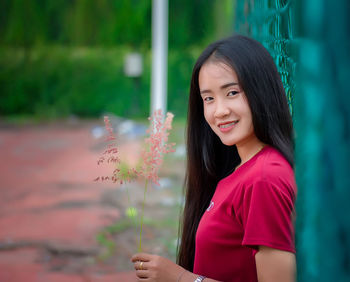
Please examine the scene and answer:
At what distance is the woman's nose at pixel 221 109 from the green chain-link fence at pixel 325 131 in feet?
1.78

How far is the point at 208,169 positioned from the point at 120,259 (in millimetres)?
2683

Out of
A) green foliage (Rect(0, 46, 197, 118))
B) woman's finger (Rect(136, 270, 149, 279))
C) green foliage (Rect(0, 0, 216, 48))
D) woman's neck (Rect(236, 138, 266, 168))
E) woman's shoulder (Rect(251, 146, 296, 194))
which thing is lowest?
woman's finger (Rect(136, 270, 149, 279))

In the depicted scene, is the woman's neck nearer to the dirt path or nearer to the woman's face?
the woman's face

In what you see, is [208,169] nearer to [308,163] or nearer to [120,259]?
[308,163]

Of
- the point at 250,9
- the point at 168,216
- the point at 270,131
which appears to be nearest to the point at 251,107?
the point at 270,131

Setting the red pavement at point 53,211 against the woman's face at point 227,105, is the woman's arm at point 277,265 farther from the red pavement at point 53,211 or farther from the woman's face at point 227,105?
the red pavement at point 53,211

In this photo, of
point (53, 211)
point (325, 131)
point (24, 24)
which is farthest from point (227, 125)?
point (24, 24)

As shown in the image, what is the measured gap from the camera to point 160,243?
4.46 meters

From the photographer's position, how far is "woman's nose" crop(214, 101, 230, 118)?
1.34m

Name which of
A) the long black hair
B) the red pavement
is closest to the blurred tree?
the red pavement

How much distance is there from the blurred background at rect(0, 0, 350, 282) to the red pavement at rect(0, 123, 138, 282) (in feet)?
0.06

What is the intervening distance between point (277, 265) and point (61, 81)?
38.6 ft

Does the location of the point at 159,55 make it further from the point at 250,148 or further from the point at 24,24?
the point at 24,24

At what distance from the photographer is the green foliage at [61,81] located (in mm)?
12047
